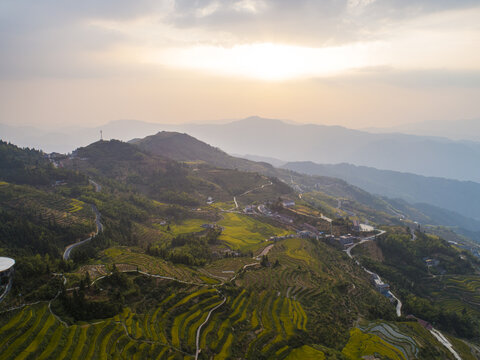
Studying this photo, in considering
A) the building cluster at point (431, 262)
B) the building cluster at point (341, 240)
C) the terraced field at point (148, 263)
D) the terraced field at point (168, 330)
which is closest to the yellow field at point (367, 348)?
the terraced field at point (168, 330)

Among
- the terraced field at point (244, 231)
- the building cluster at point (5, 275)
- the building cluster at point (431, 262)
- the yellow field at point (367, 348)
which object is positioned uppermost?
the building cluster at point (5, 275)

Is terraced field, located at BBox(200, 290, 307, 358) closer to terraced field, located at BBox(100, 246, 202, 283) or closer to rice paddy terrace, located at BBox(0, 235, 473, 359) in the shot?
rice paddy terrace, located at BBox(0, 235, 473, 359)

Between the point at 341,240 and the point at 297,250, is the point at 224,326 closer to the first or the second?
the point at 297,250

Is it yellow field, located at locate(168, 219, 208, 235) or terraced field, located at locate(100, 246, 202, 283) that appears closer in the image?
terraced field, located at locate(100, 246, 202, 283)

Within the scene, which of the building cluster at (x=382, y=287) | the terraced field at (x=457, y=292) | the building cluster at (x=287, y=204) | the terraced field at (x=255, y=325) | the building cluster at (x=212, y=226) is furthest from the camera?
the building cluster at (x=287, y=204)

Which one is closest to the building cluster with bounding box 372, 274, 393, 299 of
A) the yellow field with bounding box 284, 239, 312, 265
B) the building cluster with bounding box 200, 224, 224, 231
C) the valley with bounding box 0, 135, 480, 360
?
the valley with bounding box 0, 135, 480, 360

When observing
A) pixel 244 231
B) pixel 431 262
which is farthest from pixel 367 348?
pixel 431 262

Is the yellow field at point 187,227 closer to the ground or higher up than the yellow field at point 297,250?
closer to the ground

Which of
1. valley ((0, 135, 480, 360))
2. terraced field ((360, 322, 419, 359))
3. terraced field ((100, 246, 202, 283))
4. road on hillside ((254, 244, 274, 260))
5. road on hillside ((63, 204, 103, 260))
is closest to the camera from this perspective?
valley ((0, 135, 480, 360))

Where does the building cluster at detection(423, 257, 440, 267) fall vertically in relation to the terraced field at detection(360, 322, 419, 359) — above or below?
below

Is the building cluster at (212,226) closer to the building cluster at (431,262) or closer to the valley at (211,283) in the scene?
the valley at (211,283)

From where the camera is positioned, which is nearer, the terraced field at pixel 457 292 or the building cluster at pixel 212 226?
the terraced field at pixel 457 292
